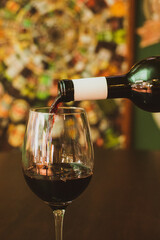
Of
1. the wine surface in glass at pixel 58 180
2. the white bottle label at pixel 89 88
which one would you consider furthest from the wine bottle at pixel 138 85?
the wine surface in glass at pixel 58 180

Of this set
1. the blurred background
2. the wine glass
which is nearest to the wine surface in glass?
the wine glass

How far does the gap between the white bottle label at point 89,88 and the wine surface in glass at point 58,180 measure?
0.46ft

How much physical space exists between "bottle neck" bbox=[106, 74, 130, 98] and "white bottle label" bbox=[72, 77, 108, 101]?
0.02m

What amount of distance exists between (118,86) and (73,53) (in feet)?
6.65

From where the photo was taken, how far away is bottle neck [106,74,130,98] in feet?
2.24

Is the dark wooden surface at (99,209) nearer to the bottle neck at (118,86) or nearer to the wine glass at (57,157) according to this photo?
the wine glass at (57,157)

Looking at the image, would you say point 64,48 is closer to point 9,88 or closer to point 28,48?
point 28,48

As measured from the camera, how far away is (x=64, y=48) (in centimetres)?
267

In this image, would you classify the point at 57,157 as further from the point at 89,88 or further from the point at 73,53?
the point at 73,53

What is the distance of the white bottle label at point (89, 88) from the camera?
63 cm

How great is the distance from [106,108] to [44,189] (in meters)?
2.14

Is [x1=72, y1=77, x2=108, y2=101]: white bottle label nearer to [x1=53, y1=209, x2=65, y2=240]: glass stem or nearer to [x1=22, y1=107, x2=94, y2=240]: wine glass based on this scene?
[x1=22, y1=107, x2=94, y2=240]: wine glass

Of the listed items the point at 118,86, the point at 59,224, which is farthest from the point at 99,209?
the point at 118,86

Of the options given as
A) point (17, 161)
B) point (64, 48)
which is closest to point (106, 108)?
point (64, 48)
